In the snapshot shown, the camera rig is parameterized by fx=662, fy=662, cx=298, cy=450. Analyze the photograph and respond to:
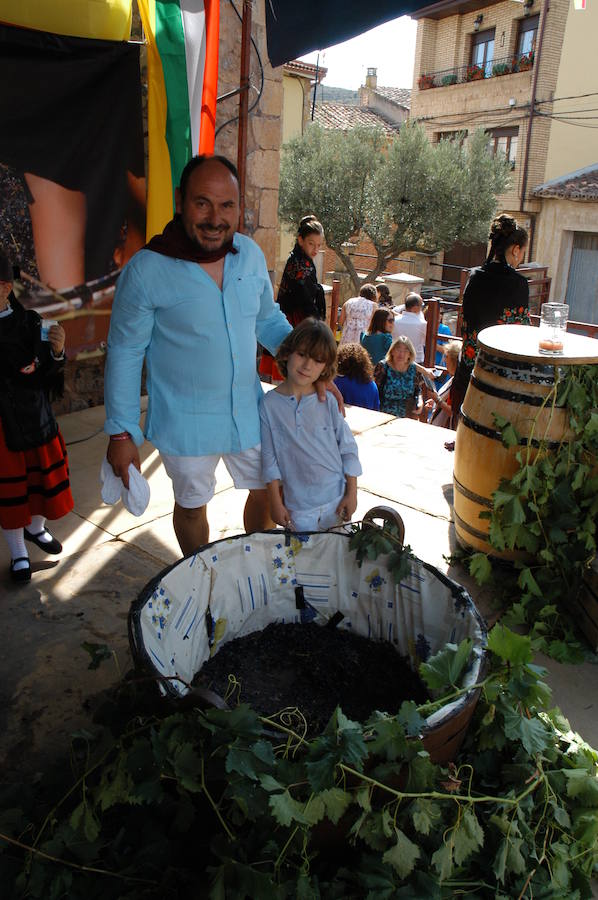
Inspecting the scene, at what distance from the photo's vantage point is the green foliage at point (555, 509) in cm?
251

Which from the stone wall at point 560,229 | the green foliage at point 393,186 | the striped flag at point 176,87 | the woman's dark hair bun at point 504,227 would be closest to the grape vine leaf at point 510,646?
the woman's dark hair bun at point 504,227

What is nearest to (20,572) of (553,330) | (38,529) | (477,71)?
(38,529)

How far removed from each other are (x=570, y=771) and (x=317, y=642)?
0.83 meters

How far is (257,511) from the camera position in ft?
8.86

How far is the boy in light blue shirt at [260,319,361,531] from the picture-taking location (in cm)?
243

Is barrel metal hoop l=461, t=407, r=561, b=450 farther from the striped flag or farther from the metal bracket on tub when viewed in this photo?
the striped flag

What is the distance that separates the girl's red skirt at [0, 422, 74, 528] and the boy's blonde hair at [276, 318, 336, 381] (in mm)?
1164

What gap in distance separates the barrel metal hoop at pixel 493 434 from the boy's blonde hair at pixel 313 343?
76cm

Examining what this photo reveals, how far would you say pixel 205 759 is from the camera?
1.36 m

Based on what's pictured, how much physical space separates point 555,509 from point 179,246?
5.55 feet

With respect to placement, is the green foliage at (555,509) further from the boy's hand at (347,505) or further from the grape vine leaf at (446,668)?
the grape vine leaf at (446,668)

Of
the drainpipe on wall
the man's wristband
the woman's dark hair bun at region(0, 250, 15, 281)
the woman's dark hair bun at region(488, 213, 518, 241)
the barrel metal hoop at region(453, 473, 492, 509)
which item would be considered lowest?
the barrel metal hoop at region(453, 473, 492, 509)

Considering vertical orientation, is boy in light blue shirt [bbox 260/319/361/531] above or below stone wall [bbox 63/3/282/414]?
below

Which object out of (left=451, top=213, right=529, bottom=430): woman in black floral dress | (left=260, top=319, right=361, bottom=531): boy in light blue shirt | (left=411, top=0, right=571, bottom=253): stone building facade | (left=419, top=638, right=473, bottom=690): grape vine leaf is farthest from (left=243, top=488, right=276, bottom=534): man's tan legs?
(left=411, top=0, right=571, bottom=253): stone building facade
